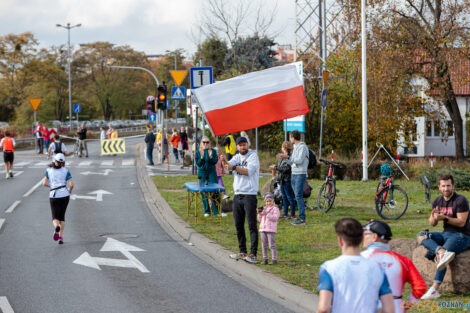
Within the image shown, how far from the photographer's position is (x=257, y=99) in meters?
9.60

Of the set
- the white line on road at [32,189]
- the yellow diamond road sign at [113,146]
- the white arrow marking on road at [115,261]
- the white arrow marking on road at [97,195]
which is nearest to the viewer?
the white arrow marking on road at [115,261]

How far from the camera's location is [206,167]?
1426 centimetres

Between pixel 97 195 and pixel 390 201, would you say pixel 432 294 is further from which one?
pixel 97 195

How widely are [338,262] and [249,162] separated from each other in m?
5.55

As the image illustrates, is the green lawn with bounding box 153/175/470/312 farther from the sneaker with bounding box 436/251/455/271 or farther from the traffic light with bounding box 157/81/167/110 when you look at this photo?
the traffic light with bounding box 157/81/167/110

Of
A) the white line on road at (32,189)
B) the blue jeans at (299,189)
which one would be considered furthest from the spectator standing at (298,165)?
the white line on road at (32,189)

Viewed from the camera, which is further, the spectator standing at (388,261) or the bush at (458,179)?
the bush at (458,179)

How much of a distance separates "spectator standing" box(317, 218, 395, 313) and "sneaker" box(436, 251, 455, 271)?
3.47m

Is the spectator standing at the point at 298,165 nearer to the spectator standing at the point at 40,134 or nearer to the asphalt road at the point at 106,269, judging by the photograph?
the asphalt road at the point at 106,269

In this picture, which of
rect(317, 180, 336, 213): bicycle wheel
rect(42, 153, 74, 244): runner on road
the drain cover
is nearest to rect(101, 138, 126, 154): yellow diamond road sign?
rect(317, 180, 336, 213): bicycle wheel

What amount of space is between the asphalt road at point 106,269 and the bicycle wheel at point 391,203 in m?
4.71

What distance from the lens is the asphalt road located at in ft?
24.7

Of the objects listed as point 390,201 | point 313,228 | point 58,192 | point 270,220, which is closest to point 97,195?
point 58,192

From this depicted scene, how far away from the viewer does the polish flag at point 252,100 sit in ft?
30.7
